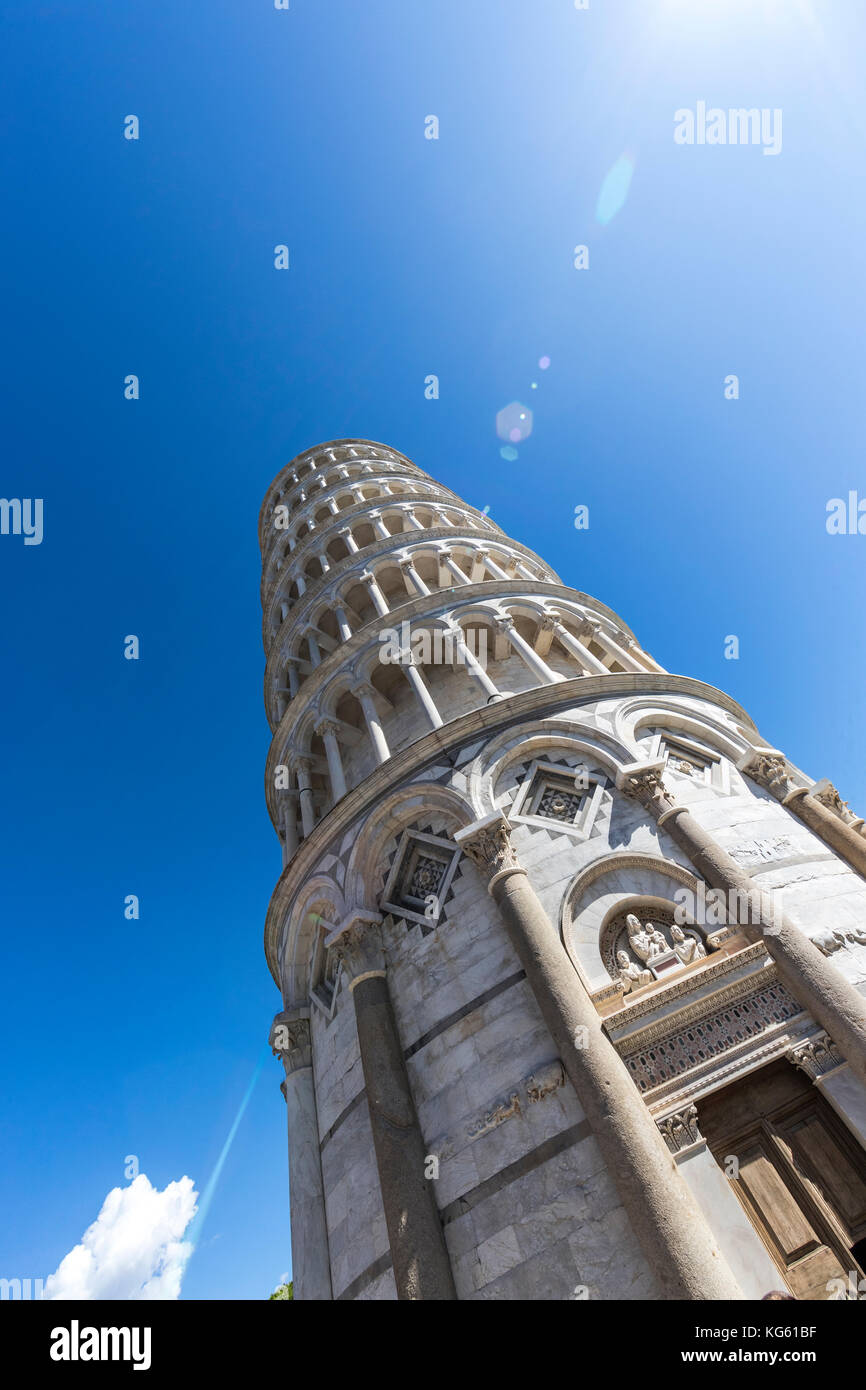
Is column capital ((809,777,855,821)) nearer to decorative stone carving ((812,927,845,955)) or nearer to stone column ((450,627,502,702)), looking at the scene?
decorative stone carving ((812,927,845,955))

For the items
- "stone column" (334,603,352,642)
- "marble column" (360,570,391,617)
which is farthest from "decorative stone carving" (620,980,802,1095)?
"stone column" (334,603,352,642)

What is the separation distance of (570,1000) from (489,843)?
262 cm

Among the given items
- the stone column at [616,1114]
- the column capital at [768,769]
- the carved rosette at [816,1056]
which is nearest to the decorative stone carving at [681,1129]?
the stone column at [616,1114]

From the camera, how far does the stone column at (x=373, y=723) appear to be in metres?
13.7

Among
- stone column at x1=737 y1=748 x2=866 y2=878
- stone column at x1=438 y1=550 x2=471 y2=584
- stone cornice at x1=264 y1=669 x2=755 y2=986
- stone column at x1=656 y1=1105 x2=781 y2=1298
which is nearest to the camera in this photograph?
stone column at x1=656 y1=1105 x2=781 y2=1298

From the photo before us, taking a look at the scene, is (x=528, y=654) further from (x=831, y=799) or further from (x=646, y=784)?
(x=831, y=799)

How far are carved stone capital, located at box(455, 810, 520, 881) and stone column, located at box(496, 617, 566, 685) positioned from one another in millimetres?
3530

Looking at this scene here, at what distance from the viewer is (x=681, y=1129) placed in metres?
7.28

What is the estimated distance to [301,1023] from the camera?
40.9ft

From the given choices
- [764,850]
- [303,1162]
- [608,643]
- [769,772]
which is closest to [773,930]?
[764,850]

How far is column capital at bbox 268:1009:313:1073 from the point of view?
1203cm

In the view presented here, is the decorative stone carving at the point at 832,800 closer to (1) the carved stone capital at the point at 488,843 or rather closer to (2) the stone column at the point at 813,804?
(2) the stone column at the point at 813,804
